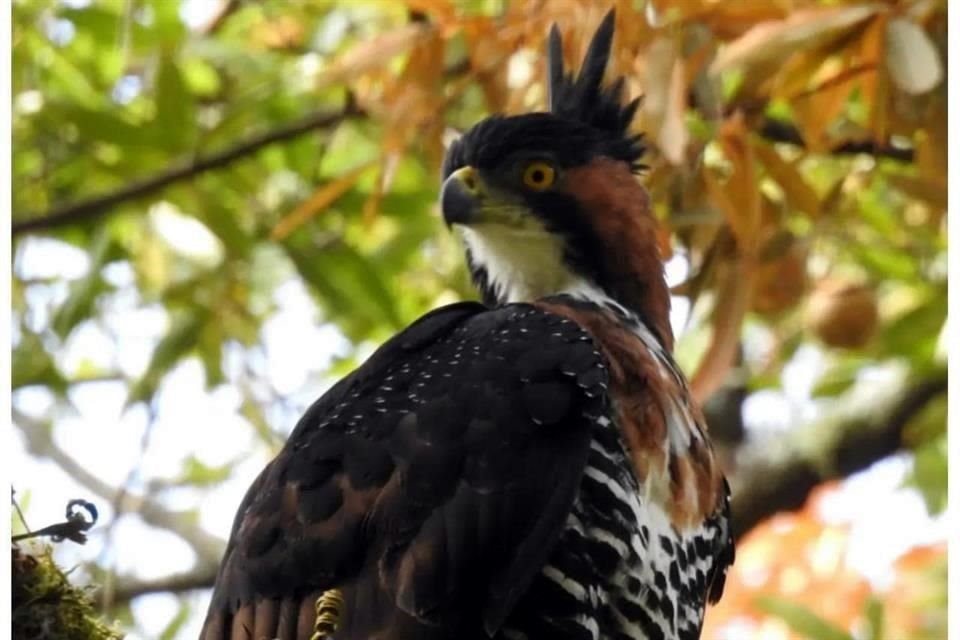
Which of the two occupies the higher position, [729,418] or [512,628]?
[729,418]

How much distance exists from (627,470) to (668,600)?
26 centimetres

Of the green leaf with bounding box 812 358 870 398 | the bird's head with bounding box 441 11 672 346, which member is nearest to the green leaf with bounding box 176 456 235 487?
the green leaf with bounding box 812 358 870 398

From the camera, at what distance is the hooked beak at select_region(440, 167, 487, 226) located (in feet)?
11.5

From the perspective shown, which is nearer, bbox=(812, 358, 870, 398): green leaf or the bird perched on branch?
the bird perched on branch

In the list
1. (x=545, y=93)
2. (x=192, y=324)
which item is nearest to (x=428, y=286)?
(x=192, y=324)

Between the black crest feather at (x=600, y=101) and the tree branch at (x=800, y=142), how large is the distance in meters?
0.86

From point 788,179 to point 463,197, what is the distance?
100 centimetres

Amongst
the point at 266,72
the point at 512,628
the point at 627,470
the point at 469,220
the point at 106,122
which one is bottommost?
the point at 512,628

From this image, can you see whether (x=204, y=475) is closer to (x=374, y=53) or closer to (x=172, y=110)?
(x=172, y=110)

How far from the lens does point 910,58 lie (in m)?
3.55

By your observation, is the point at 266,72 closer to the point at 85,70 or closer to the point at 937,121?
the point at 85,70

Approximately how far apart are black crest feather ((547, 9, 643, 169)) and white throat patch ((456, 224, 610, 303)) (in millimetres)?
298

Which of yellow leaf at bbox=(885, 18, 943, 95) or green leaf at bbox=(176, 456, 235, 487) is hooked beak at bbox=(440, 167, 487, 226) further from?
green leaf at bbox=(176, 456, 235, 487)

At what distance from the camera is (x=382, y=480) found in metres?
2.97
